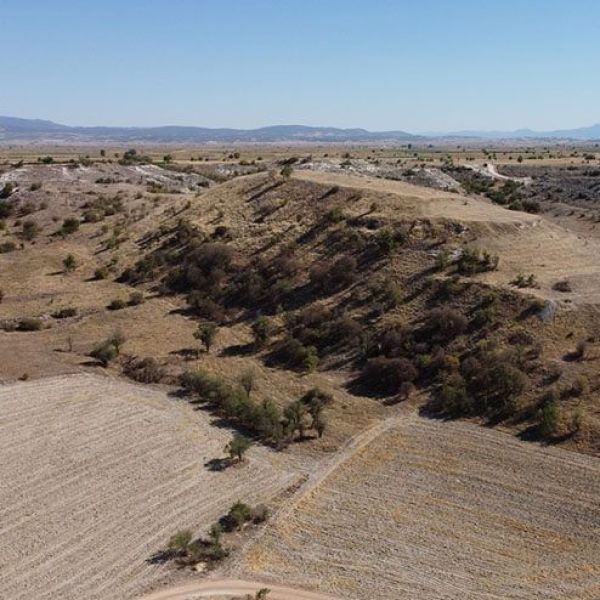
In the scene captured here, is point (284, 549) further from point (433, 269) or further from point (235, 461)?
point (433, 269)

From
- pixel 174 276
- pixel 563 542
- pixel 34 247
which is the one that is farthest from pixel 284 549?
pixel 34 247

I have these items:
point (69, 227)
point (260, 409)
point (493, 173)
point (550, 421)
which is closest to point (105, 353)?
point (260, 409)

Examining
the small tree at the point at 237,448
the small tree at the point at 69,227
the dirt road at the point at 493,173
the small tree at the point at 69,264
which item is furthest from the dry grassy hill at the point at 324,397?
the dirt road at the point at 493,173

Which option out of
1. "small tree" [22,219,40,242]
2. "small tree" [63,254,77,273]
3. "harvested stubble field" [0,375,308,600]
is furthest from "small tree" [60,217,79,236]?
"harvested stubble field" [0,375,308,600]

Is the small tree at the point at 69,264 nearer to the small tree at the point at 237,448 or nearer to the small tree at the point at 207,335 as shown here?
the small tree at the point at 207,335

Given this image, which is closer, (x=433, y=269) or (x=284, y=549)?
(x=284, y=549)
